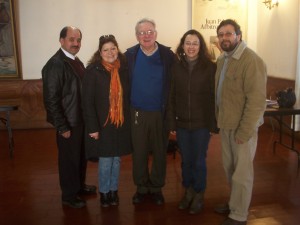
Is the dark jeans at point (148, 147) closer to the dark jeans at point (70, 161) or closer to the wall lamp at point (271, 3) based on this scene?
the dark jeans at point (70, 161)

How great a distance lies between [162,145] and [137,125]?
11.4 inches

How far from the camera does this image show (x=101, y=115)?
8.30 feet

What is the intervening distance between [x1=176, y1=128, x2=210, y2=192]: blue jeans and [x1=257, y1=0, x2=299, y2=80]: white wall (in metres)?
3.19

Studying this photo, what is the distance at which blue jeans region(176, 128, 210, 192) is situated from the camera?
8.15ft

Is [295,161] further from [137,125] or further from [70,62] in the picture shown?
[70,62]

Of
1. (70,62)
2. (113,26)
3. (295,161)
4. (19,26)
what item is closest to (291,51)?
(295,161)

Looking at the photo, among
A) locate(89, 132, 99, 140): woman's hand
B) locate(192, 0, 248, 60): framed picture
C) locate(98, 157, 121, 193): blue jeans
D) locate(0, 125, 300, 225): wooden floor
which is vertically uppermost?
locate(192, 0, 248, 60): framed picture

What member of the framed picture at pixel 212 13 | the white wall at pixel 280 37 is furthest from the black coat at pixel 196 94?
the framed picture at pixel 212 13

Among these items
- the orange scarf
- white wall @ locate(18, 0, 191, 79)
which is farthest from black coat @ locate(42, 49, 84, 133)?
white wall @ locate(18, 0, 191, 79)

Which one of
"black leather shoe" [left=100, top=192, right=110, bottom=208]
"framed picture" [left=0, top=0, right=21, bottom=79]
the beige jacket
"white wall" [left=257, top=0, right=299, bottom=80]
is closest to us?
the beige jacket

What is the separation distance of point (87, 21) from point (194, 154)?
4.09m

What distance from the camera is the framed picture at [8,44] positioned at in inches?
215

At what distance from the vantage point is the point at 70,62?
102 inches

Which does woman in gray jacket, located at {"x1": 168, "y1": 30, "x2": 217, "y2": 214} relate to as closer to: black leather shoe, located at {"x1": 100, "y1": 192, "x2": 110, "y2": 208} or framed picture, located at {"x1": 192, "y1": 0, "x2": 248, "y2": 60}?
black leather shoe, located at {"x1": 100, "y1": 192, "x2": 110, "y2": 208}
